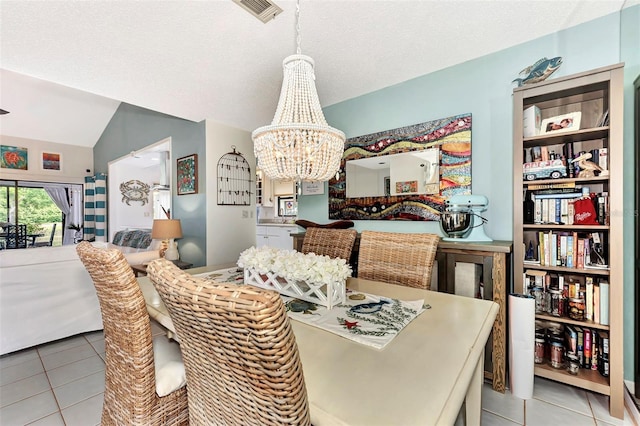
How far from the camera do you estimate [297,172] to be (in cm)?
146

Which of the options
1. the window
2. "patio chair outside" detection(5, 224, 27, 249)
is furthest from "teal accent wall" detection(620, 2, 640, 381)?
"patio chair outside" detection(5, 224, 27, 249)

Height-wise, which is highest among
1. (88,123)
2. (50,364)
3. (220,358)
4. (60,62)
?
(88,123)

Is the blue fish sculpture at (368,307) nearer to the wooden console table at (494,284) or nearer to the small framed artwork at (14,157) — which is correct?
the wooden console table at (494,284)

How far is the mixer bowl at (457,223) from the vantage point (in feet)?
6.36

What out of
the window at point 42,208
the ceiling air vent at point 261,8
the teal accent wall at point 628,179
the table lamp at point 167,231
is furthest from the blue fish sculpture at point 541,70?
the window at point 42,208

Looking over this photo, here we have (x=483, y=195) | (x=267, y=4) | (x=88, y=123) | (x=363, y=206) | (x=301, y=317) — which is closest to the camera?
(x=301, y=317)

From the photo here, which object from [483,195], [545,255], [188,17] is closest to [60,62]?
[188,17]

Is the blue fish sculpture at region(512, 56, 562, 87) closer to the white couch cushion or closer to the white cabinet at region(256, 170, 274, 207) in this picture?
the white couch cushion

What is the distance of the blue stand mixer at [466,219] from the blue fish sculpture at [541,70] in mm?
772

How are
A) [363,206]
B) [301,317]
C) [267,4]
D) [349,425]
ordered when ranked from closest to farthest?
[349,425]
[301,317]
[267,4]
[363,206]

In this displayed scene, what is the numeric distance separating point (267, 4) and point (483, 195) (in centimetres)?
191

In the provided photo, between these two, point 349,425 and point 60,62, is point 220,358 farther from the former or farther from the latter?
point 60,62

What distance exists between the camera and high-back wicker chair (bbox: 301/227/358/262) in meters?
1.97

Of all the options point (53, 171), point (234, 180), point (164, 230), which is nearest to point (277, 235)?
point (234, 180)
